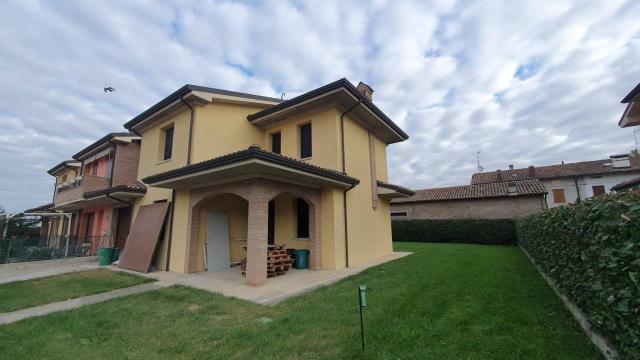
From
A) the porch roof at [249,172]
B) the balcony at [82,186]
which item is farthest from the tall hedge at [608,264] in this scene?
the balcony at [82,186]

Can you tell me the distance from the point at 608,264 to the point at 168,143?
13173mm

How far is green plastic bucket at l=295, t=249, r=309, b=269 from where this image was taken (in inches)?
373

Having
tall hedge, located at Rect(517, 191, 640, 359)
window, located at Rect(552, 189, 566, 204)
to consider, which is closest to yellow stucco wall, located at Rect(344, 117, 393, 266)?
tall hedge, located at Rect(517, 191, 640, 359)

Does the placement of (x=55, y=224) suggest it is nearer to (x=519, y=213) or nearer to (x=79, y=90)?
(x=79, y=90)

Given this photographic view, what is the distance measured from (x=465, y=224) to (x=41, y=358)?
2164 cm

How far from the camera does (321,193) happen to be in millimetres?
9695

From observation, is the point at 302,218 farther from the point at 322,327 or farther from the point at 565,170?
the point at 565,170

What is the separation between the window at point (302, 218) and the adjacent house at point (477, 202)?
1679cm

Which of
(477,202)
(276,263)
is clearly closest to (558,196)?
(477,202)

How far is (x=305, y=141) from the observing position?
36.6 feet

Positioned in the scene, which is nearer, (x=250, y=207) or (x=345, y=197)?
(x=250, y=207)

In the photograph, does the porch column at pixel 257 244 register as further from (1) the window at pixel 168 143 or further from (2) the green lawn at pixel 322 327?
(1) the window at pixel 168 143

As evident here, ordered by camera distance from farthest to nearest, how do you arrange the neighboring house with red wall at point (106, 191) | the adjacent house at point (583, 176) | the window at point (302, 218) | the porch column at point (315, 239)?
the adjacent house at point (583, 176), the neighboring house with red wall at point (106, 191), the window at point (302, 218), the porch column at point (315, 239)

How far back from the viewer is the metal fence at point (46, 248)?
1318 cm
